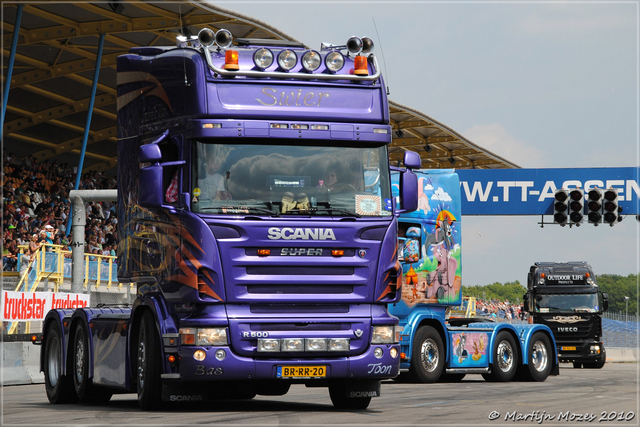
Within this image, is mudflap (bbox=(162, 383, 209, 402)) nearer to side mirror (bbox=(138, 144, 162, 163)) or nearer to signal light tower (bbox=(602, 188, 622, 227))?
side mirror (bbox=(138, 144, 162, 163))

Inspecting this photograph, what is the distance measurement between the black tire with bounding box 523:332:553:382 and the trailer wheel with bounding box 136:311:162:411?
11491 millimetres

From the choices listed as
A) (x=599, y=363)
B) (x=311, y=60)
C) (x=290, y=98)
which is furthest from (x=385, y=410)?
(x=599, y=363)

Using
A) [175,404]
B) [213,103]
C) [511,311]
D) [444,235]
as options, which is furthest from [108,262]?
[511,311]

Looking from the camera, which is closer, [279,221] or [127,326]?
[279,221]

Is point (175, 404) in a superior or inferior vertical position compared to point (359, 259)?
inferior

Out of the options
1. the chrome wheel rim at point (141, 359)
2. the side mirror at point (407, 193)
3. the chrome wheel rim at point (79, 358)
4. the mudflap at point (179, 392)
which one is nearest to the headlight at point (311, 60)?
the side mirror at point (407, 193)

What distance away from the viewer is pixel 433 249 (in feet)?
Answer: 60.7

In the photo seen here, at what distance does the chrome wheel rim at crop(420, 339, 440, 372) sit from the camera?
59.6ft

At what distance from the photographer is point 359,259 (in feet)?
34.5

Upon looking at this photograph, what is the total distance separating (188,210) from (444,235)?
933 cm

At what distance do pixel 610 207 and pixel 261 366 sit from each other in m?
21.3

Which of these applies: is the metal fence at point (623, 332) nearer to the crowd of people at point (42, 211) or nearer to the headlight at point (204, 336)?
the crowd of people at point (42, 211)

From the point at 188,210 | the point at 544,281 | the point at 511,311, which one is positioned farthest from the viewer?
the point at 511,311

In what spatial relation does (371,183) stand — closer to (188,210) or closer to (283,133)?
(283,133)
